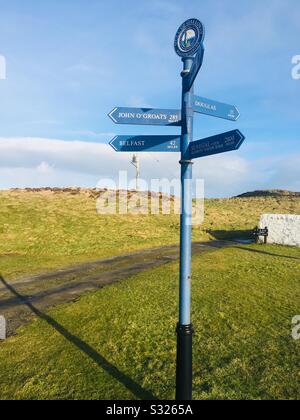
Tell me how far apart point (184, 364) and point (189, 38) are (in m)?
5.04

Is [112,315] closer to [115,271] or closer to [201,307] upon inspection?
[201,307]

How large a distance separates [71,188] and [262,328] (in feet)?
151

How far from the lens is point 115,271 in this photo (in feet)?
57.7

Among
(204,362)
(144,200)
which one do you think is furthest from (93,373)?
(144,200)

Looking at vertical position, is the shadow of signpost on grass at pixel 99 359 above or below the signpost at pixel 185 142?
below

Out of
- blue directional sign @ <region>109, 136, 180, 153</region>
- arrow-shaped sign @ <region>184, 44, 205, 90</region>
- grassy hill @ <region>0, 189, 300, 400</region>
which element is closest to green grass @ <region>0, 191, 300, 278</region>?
grassy hill @ <region>0, 189, 300, 400</region>

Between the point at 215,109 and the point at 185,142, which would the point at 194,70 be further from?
the point at 185,142

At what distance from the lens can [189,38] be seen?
18.2ft

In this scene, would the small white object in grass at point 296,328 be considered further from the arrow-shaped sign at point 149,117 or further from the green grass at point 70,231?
the green grass at point 70,231

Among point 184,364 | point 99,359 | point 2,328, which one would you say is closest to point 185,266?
point 184,364

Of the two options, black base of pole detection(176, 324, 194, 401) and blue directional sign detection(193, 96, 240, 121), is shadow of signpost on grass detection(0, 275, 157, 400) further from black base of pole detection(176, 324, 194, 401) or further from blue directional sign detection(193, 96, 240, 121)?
blue directional sign detection(193, 96, 240, 121)

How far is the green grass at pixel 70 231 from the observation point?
22.9 metres

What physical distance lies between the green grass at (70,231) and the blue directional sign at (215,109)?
1462 centimetres

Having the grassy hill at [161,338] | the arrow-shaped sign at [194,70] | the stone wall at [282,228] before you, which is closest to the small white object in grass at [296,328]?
the grassy hill at [161,338]
